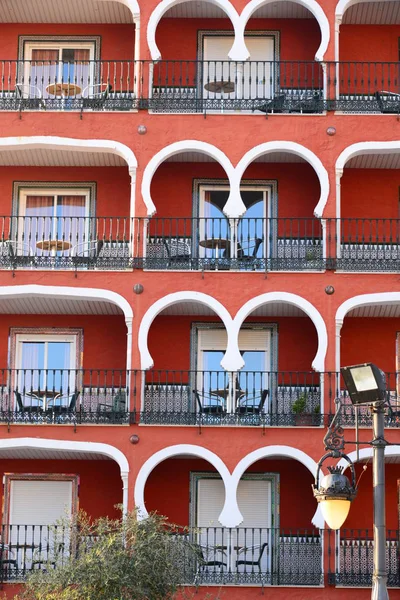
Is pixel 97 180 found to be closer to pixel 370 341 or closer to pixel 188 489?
pixel 370 341

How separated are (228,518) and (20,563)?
437cm

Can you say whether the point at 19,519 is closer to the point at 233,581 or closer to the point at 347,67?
the point at 233,581

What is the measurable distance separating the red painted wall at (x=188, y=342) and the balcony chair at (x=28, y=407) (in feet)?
9.01

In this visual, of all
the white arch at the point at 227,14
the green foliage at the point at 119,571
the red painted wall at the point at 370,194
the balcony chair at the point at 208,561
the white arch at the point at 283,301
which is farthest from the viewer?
the red painted wall at the point at 370,194

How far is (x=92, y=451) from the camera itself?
27125 millimetres

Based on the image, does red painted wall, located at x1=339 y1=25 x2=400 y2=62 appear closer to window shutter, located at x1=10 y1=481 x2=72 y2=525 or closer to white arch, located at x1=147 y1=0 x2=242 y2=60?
white arch, located at x1=147 y1=0 x2=242 y2=60

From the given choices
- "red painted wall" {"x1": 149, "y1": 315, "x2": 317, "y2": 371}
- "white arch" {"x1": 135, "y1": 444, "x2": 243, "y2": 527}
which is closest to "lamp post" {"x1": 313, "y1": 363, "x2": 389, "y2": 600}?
"white arch" {"x1": 135, "y1": 444, "x2": 243, "y2": 527}

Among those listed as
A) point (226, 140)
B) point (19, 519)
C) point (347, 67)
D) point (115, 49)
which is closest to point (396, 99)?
point (347, 67)

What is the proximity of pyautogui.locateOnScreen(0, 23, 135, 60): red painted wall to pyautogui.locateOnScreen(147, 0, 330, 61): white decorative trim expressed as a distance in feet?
4.24

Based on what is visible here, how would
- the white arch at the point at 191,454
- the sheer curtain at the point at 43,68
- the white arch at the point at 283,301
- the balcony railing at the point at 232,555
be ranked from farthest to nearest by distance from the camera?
the sheer curtain at the point at 43,68 → the white arch at the point at 283,301 → the white arch at the point at 191,454 → the balcony railing at the point at 232,555

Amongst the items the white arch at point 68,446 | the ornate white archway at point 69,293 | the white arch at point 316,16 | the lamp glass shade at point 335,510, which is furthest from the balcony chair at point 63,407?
the lamp glass shade at point 335,510

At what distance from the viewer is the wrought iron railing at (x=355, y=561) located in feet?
86.1

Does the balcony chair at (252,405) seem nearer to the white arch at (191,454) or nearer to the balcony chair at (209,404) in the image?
the balcony chair at (209,404)

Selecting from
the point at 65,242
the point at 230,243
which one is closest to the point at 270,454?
the point at 230,243
